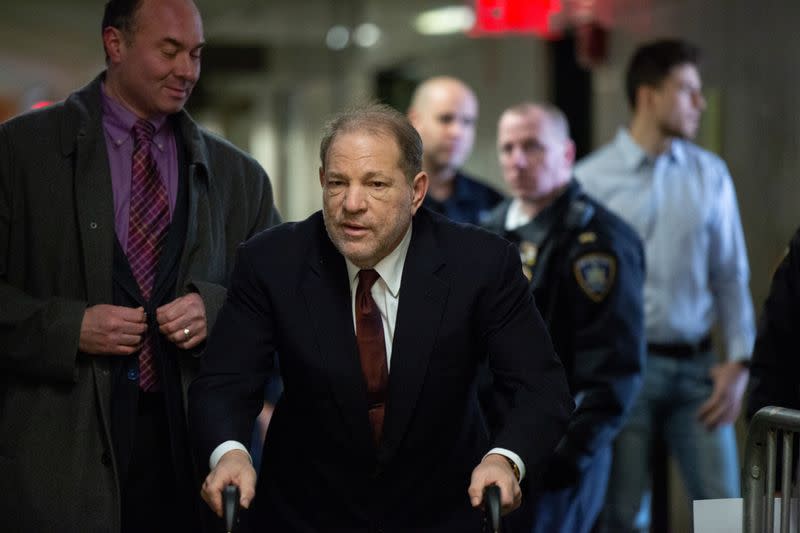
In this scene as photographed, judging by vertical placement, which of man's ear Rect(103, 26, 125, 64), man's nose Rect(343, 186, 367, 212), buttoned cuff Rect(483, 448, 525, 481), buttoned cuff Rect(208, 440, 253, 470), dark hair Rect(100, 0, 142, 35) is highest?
dark hair Rect(100, 0, 142, 35)

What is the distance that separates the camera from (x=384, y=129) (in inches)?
104

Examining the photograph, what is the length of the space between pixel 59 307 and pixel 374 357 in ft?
2.65

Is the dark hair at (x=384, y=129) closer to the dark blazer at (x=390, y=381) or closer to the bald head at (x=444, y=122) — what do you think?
the dark blazer at (x=390, y=381)

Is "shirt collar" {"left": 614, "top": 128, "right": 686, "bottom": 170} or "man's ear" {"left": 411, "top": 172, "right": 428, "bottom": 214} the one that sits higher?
"man's ear" {"left": 411, "top": 172, "right": 428, "bottom": 214}

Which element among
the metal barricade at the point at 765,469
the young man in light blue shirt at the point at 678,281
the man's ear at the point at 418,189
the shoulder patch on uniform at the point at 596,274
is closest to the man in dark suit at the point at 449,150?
the young man in light blue shirt at the point at 678,281

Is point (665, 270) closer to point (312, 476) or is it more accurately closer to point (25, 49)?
point (312, 476)

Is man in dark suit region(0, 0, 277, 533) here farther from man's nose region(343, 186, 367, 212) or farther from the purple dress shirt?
man's nose region(343, 186, 367, 212)

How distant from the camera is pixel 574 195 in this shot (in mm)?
4379

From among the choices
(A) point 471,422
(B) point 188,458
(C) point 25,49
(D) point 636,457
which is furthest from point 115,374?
(C) point 25,49

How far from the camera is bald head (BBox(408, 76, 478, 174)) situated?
205 inches

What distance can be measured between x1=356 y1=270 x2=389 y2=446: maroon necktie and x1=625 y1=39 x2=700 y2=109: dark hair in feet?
9.05

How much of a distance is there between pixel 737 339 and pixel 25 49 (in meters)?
3.84

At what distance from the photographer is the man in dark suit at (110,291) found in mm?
3062

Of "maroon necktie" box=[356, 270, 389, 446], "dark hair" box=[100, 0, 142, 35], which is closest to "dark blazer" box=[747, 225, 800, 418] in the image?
"maroon necktie" box=[356, 270, 389, 446]
